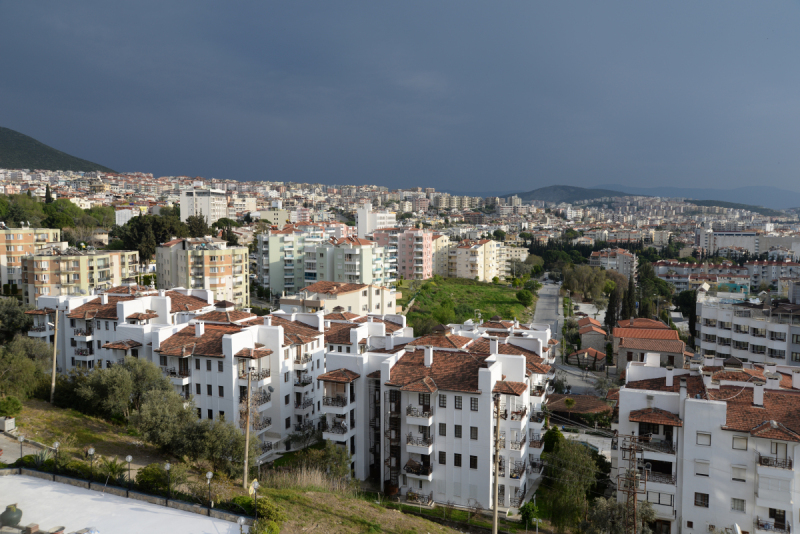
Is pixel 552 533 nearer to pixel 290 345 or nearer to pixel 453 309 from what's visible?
pixel 290 345

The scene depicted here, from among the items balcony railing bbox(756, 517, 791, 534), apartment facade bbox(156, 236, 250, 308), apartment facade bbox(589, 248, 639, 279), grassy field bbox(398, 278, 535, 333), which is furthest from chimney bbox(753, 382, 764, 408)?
apartment facade bbox(589, 248, 639, 279)

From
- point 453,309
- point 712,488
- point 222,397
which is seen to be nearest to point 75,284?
point 222,397

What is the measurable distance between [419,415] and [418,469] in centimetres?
243

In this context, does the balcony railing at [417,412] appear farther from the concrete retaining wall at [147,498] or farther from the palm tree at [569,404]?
the palm tree at [569,404]

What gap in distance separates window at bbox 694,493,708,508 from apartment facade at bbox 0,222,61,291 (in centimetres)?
6222

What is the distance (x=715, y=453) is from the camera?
21.4 metres

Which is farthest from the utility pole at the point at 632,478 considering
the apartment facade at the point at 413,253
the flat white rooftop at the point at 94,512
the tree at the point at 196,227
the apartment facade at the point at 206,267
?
the apartment facade at the point at 413,253

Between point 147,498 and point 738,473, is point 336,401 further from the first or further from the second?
point 738,473

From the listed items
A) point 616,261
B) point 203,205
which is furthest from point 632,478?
point 203,205

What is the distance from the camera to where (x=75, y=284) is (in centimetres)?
5581

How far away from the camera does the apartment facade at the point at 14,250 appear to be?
60688mm

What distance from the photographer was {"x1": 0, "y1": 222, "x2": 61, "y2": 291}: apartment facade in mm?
60688

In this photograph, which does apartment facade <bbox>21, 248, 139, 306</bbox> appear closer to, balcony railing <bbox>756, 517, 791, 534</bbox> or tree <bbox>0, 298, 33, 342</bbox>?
tree <bbox>0, 298, 33, 342</bbox>

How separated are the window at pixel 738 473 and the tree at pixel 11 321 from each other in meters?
44.4
